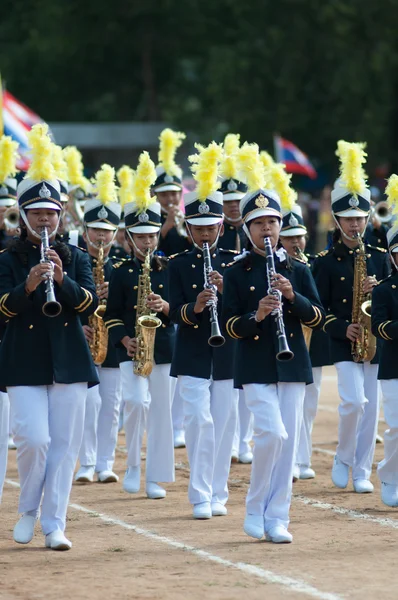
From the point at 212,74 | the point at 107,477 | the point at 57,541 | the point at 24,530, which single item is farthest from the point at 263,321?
the point at 212,74

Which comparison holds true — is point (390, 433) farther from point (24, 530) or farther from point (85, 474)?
point (85, 474)

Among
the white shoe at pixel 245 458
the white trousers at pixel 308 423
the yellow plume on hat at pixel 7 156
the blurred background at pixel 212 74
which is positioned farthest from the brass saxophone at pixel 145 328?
the blurred background at pixel 212 74

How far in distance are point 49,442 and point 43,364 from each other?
484mm

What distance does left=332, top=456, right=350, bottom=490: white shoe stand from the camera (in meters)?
11.9

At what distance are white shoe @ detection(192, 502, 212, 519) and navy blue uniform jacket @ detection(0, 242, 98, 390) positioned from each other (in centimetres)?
155

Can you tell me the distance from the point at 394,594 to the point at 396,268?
3364 mm

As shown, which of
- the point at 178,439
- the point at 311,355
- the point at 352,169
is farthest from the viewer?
the point at 178,439

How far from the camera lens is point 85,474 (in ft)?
41.1

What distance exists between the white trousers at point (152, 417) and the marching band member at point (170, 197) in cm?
304

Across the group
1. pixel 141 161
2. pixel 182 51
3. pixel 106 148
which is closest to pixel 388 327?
pixel 141 161

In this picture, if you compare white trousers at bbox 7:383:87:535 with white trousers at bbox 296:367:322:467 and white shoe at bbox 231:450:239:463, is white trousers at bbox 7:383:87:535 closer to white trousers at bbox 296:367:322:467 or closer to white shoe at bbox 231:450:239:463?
white trousers at bbox 296:367:322:467

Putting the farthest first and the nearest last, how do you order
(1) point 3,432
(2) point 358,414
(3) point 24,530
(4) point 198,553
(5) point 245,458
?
1. (5) point 245,458
2. (2) point 358,414
3. (1) point 3,432
4. (3) point 24,530
5. (4) point 198,553

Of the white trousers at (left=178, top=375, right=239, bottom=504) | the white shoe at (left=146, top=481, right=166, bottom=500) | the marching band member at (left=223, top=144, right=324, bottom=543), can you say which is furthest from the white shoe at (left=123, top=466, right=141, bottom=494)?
the marching band member at (left=223, top=144, right=324, bottom=543)

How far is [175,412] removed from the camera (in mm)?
14461
